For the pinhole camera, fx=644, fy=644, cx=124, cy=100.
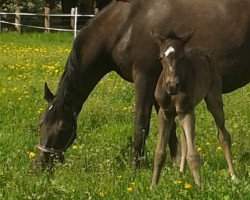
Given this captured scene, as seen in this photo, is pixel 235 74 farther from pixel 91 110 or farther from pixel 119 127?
pixel 91 110

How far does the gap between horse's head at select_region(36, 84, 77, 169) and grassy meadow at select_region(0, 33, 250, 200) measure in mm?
181

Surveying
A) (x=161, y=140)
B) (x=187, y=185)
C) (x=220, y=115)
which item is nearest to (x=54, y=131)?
(x=161, y=140)

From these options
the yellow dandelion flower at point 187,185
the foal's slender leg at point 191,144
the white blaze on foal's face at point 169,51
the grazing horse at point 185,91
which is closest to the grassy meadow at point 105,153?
the yellow dandelion flower at point 187,185

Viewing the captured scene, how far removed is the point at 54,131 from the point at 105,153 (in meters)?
0.65

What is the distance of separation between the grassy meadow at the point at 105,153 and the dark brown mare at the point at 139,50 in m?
0.36

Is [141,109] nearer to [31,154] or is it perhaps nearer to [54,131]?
[54,131]

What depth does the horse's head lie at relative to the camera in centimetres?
697

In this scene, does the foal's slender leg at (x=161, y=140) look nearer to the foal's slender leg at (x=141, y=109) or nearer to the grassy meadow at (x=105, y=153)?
the grassy meadow at (x=105, y=153)

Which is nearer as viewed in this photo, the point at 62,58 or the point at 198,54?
the point at 198,54

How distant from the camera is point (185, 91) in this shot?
5570mm

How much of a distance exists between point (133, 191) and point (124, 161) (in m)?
1.12

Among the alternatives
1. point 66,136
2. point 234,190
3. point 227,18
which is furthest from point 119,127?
point 234,190

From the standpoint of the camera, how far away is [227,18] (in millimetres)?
7230

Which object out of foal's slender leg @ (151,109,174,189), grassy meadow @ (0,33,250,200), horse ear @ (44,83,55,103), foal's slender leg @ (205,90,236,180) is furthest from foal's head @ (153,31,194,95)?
horse ear @ (44,83,55,103)
